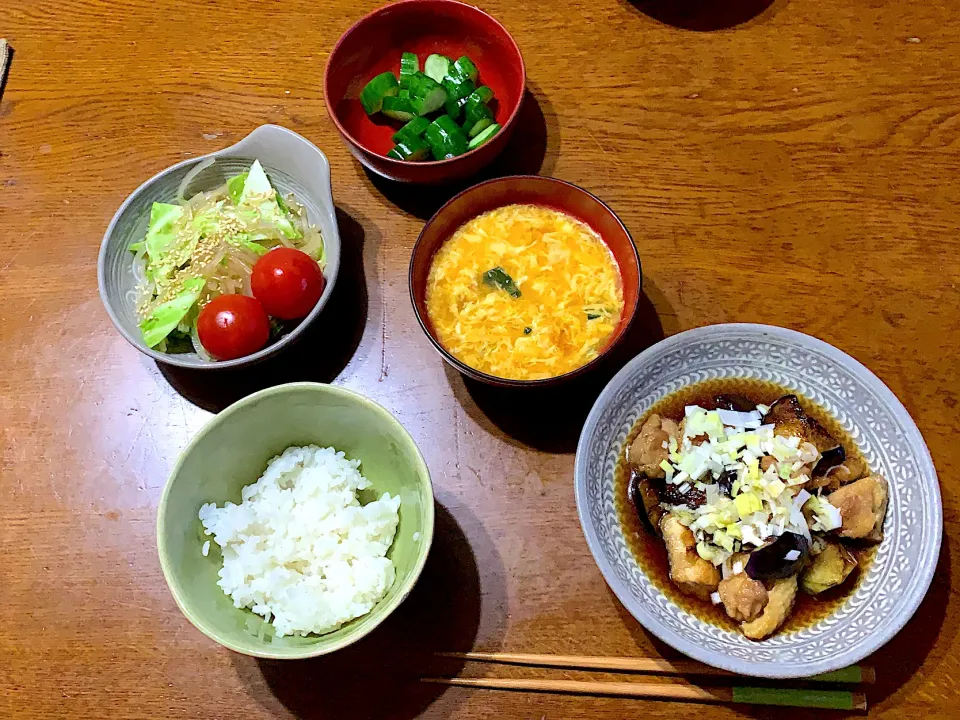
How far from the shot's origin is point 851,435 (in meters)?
1.74

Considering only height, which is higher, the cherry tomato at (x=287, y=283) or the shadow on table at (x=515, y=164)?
the shadow on table at (x=515, y=164)

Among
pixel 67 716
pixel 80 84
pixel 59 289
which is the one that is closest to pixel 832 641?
pixel 67 716

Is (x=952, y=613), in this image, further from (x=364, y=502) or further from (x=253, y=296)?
(x=253, y=296)

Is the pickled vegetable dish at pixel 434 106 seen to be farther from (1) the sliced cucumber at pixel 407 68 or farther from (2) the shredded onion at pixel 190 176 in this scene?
(2) the shredded onion at pixel 190 176

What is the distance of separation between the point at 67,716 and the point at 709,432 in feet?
5.73

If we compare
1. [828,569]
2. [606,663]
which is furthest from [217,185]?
[828,569]

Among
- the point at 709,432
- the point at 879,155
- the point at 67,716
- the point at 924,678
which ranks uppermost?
the point at 879,155

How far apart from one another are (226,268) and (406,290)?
0.52 meters

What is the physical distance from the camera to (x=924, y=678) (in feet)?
5.31

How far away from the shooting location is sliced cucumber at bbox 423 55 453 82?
2.16 meters

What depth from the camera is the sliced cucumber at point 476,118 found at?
2.06 m

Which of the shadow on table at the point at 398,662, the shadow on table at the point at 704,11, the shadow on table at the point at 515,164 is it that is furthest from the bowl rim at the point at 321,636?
the shadow on table at the point at 704,11

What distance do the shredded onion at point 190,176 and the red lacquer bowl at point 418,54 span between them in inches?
15.8

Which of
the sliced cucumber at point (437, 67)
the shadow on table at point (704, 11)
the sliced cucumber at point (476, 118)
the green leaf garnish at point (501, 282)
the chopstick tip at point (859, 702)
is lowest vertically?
the chopstick tip at point (859, 702)
